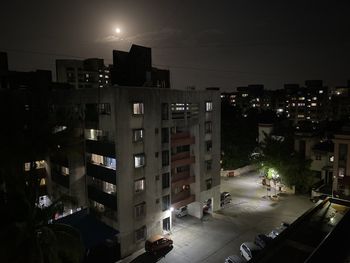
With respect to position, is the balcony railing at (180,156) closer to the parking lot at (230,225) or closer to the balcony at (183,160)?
the balcony at (183,160)

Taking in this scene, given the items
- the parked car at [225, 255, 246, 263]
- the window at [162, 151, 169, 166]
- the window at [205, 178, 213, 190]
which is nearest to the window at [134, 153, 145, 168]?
the window at [162, 151, 169, 166]

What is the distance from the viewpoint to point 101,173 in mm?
28672

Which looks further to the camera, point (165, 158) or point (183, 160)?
point (183, 160)

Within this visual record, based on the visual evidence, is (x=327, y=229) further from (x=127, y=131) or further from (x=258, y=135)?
(x=258, y=135)

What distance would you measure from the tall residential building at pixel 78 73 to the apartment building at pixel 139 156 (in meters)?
66.5

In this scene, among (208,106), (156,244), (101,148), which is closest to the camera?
(156,244)

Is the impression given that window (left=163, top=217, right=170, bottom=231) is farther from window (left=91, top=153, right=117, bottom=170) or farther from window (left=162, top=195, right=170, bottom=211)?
window (left=91, top=153, right=117, bottom=170)

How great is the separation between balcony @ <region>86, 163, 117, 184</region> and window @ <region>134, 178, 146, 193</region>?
2270mm

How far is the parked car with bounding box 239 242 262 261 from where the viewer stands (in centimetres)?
2541

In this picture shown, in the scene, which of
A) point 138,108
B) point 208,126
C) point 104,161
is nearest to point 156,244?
point 104,161

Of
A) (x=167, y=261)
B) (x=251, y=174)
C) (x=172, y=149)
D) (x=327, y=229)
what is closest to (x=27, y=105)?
(x=172, y=149)

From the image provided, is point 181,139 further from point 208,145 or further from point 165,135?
point 208,145

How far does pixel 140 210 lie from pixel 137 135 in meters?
7.51

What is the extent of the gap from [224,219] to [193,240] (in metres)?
6.70
